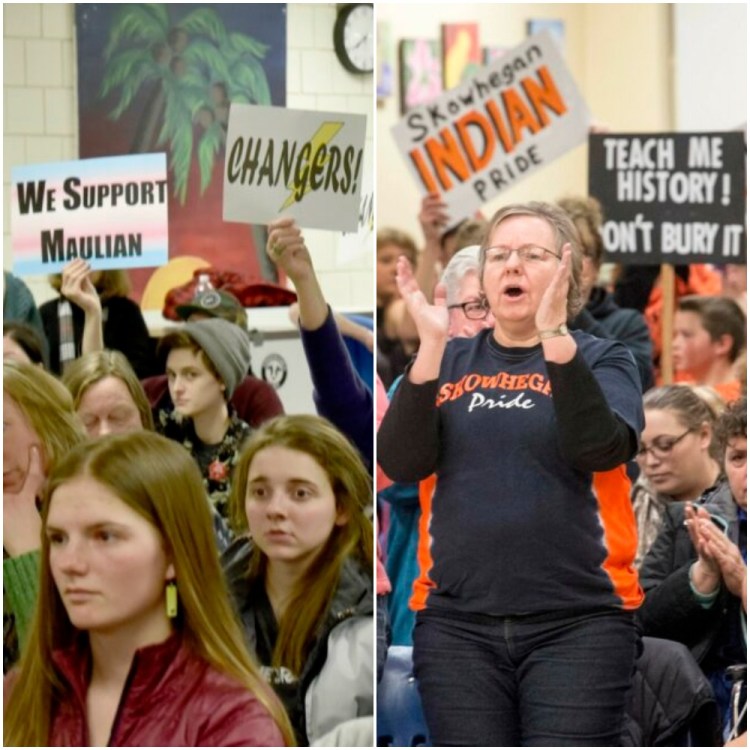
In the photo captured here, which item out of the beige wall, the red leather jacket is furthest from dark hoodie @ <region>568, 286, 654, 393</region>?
the red leather jacket

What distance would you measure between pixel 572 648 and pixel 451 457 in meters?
0.40

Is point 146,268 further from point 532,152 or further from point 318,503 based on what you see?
point 532,152

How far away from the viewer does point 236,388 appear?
9.37 ft

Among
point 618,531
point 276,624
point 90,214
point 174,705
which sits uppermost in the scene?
point 90,214

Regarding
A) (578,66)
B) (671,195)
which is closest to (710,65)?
(578,66)

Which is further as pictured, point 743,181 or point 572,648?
point 743,181

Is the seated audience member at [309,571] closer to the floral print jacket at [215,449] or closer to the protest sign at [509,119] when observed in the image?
the floral print jacket at [215,449]

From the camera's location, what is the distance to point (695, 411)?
2842 mm

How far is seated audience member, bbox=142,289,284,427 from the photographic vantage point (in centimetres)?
283

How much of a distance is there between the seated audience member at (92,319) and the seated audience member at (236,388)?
0.17ft

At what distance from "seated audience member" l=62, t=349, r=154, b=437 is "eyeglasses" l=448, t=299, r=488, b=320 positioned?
64 cm

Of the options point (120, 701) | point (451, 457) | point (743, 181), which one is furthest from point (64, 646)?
point (743, 181)

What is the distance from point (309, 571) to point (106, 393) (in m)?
0.52

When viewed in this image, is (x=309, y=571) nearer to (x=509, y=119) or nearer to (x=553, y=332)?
(x=553, y=332)
